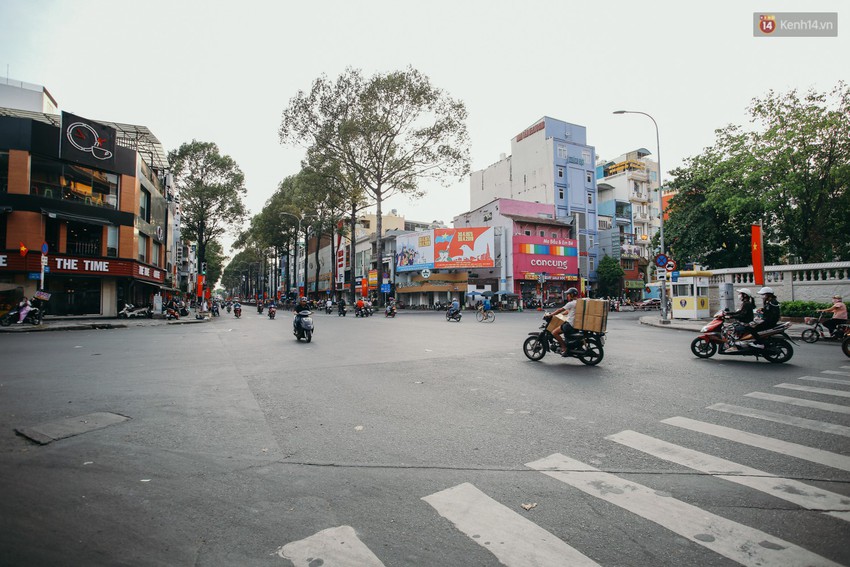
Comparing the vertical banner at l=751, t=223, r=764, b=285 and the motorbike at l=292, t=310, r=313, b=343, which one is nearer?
the motorbike at l=292, t=310, r=313, b=343

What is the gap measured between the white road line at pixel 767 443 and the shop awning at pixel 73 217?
29947 millimetres

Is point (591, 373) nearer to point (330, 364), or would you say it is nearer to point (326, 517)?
point (330, 364)

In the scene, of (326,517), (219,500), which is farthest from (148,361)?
(326,517)

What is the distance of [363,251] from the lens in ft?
214

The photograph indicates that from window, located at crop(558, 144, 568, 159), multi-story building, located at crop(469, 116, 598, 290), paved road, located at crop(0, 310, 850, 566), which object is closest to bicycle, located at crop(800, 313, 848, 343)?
paved road, located at crop(0, 310, 850, 566)

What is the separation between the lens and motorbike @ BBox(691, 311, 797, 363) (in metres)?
9.25

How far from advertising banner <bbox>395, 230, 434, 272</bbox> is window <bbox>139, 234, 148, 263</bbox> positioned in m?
27.4

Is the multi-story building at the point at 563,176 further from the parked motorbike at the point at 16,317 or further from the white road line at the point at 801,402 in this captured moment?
the white road line at the point at 801,402

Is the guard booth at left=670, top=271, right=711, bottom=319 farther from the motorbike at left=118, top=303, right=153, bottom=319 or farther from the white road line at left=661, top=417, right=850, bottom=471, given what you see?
the motorbike at left=118, top=303, right=153, bottom=319

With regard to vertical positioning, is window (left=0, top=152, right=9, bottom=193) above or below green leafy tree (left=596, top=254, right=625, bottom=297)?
above

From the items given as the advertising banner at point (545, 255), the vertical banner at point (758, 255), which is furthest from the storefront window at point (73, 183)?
the advertising banner at point (545, 255)

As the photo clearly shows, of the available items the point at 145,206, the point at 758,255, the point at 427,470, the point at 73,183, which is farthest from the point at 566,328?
the point at 145,206

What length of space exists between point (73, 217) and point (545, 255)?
138 feet

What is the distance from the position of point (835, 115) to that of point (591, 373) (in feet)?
81.6
